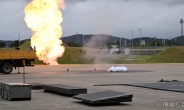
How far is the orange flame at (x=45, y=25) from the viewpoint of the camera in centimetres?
4791

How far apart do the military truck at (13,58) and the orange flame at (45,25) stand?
560cm

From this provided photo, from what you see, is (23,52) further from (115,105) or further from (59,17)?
(115,105)

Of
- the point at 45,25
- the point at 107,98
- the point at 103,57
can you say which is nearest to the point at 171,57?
the point at 103,57

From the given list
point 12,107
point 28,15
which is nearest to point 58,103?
point 12,107

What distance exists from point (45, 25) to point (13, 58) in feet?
26.9

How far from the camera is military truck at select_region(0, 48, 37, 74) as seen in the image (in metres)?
42.8

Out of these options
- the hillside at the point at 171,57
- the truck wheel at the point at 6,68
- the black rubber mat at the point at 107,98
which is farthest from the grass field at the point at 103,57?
the black rubber mat at the point at 107,98

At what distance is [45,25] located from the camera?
49.9m

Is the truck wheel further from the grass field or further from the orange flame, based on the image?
the grass field

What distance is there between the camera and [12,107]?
16766mm

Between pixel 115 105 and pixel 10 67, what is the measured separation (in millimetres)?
27611

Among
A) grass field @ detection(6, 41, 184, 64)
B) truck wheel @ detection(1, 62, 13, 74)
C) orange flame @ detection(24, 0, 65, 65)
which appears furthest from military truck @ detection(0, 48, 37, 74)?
grass field @ detection(6, 41, 184, 64)

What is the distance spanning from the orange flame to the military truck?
5.60 m

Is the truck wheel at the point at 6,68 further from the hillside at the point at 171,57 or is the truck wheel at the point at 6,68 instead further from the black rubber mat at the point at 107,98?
the hillside at the point at 171,57
